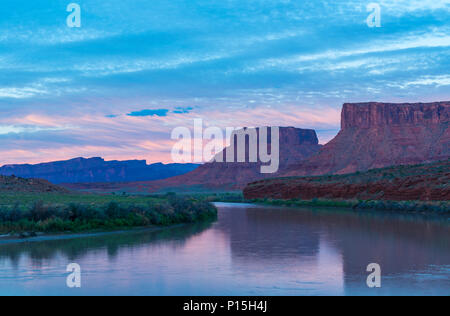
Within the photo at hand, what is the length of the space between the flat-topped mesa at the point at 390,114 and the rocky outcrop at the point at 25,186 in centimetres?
7599

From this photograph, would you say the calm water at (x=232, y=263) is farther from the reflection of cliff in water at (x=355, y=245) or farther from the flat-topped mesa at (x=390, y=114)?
the flat-topped mesa at (x=390, y=114)

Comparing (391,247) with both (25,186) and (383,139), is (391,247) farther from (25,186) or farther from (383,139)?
(383,139)

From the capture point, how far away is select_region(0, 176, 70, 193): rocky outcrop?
44403mm

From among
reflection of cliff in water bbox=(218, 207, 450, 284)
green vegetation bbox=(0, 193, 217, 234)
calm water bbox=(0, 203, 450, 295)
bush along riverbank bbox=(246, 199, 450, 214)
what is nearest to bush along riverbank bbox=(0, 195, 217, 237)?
green vegetation bbox=(0, 193, 217, 234)

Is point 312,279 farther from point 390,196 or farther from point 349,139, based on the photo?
point 349,139

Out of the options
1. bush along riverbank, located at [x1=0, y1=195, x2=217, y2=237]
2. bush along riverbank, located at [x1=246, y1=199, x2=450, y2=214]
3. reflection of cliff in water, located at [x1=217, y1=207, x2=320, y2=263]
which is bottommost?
bush along riverbank, located at [x1=246, y1=199, x2=450, y2=214]

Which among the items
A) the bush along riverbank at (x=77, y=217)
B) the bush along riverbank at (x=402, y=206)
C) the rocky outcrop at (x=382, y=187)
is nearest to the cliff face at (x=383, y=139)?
the rocky outcrop at (x=382, y=187)

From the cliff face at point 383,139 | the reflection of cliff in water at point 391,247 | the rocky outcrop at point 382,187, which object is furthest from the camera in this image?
the cliff face at point 383,139

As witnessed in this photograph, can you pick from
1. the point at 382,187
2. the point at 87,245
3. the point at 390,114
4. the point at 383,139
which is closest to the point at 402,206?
the point at 382,187

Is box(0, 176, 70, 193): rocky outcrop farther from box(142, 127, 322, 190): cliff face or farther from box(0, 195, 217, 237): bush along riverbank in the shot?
box(142, 127, 322, 190): cliff face

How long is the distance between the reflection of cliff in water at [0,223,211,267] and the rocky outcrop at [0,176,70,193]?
2581cm

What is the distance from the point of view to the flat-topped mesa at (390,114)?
107m

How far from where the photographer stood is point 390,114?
11106 cm
